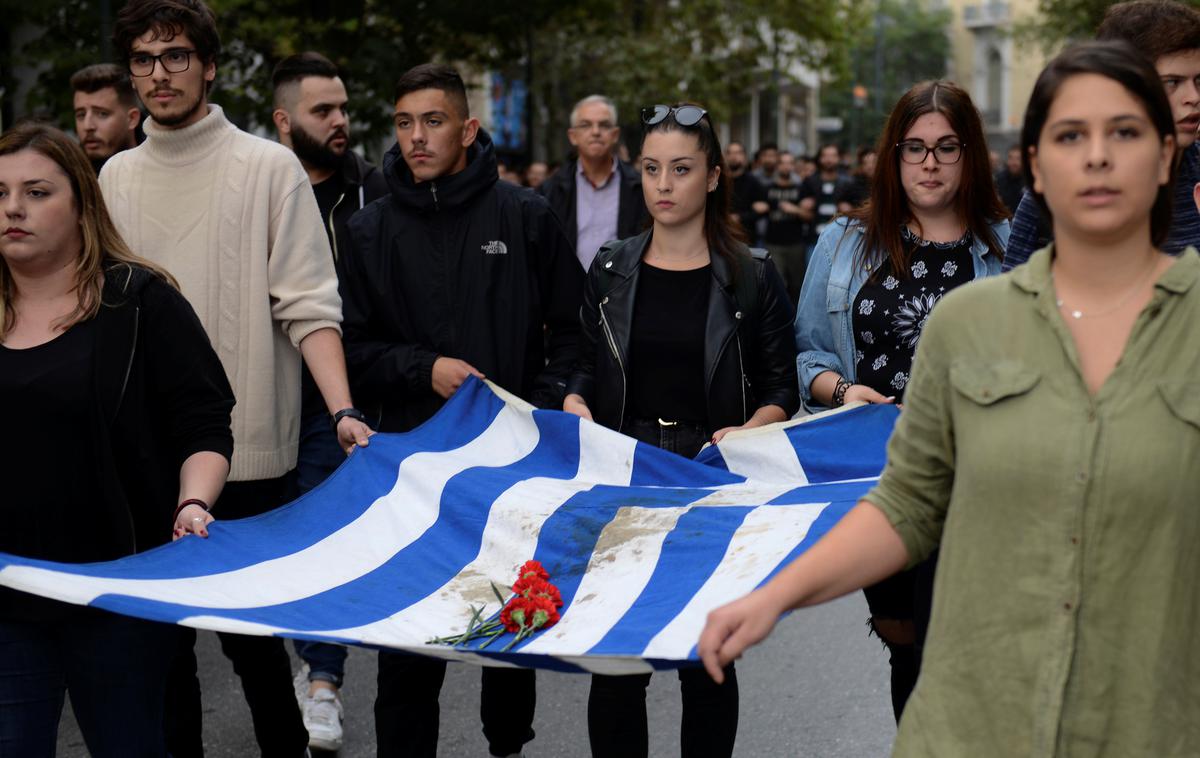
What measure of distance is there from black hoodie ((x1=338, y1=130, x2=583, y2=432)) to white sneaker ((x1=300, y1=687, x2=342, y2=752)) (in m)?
1.07

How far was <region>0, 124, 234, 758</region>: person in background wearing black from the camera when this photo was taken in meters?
3.76

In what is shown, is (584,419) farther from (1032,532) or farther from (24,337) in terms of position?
(1032,532)

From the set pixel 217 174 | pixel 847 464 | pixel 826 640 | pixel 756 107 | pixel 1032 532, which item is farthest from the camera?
pixel 756 107

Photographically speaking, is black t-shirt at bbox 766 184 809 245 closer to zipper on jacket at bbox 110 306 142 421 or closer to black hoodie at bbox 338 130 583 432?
black hoodie at bbox 338 130 583 432

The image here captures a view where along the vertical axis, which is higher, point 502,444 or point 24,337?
point 24,337

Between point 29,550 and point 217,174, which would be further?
point 217,174

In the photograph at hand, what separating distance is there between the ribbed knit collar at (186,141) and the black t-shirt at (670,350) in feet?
4.84

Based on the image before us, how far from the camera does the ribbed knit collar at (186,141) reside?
198 inches

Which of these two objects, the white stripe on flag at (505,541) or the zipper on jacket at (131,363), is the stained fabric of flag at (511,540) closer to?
the white stripe on flag at (505,541)

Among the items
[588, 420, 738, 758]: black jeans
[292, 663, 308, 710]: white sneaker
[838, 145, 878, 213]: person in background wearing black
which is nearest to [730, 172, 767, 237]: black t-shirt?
[838, 145, 878, 213]: person in background wearing black

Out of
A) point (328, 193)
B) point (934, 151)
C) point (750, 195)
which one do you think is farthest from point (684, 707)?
point (750, 195)

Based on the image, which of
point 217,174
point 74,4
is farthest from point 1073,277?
point 74,4

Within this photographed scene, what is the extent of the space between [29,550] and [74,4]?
11363mm

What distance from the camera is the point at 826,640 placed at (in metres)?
7.41
